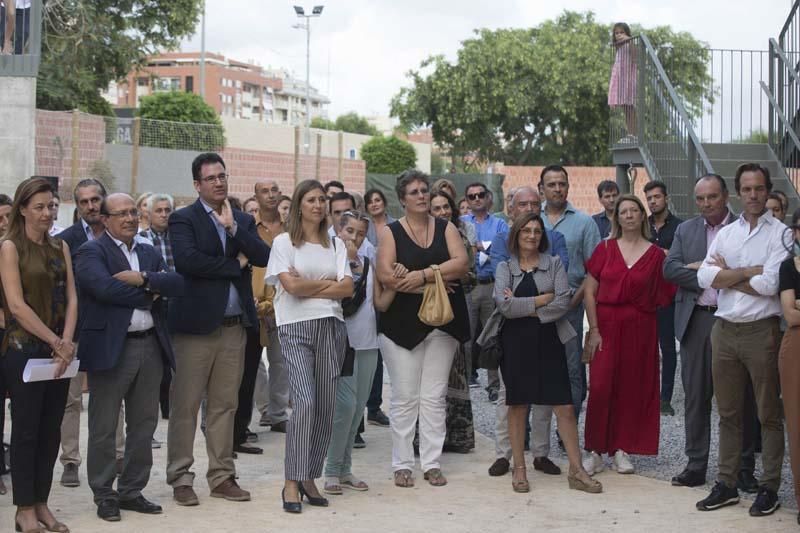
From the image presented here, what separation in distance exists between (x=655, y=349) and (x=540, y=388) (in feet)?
3.04

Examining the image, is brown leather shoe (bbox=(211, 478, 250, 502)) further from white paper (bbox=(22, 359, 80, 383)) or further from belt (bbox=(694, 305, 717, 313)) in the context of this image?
belt (bbox=(694, 305, 717, 313))

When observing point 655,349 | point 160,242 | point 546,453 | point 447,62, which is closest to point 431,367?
point 546,453

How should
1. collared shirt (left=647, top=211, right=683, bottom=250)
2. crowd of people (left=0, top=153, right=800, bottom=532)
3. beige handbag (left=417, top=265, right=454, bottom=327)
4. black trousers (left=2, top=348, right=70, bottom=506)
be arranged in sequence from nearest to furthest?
1. black trousers (left=2, top=348, right=70, bottom=506)
2. crowd of people (left=0, top=153, right=800, bottom=532)
3. beige handbag (left=417, top=265, right=454, bottom=327)
4. collared shirt (left=647, top=211, right=683, bottom=250)

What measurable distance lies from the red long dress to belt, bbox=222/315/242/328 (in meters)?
2.45

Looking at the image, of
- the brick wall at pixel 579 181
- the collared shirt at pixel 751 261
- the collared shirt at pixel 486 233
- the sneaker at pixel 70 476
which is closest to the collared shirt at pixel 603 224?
the collared shirt at pixel 486 233

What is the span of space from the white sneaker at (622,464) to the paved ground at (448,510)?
6 cm

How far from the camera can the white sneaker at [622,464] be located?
25.6 feet

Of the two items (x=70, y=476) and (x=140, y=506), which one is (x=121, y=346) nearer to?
(x=140, y=506)

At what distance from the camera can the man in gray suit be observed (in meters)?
7.41

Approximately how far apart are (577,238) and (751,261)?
183 cm

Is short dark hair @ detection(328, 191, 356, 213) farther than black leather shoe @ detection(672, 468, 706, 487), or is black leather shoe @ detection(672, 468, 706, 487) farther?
short dark hair @ detection(328, 191, 356, 213)

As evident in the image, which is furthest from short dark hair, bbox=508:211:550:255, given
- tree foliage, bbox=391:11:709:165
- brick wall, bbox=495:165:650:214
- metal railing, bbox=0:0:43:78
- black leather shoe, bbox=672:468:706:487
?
tree foliage, bbox=391:11:709:165

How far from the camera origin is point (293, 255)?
691cm

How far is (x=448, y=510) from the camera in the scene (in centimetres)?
680
